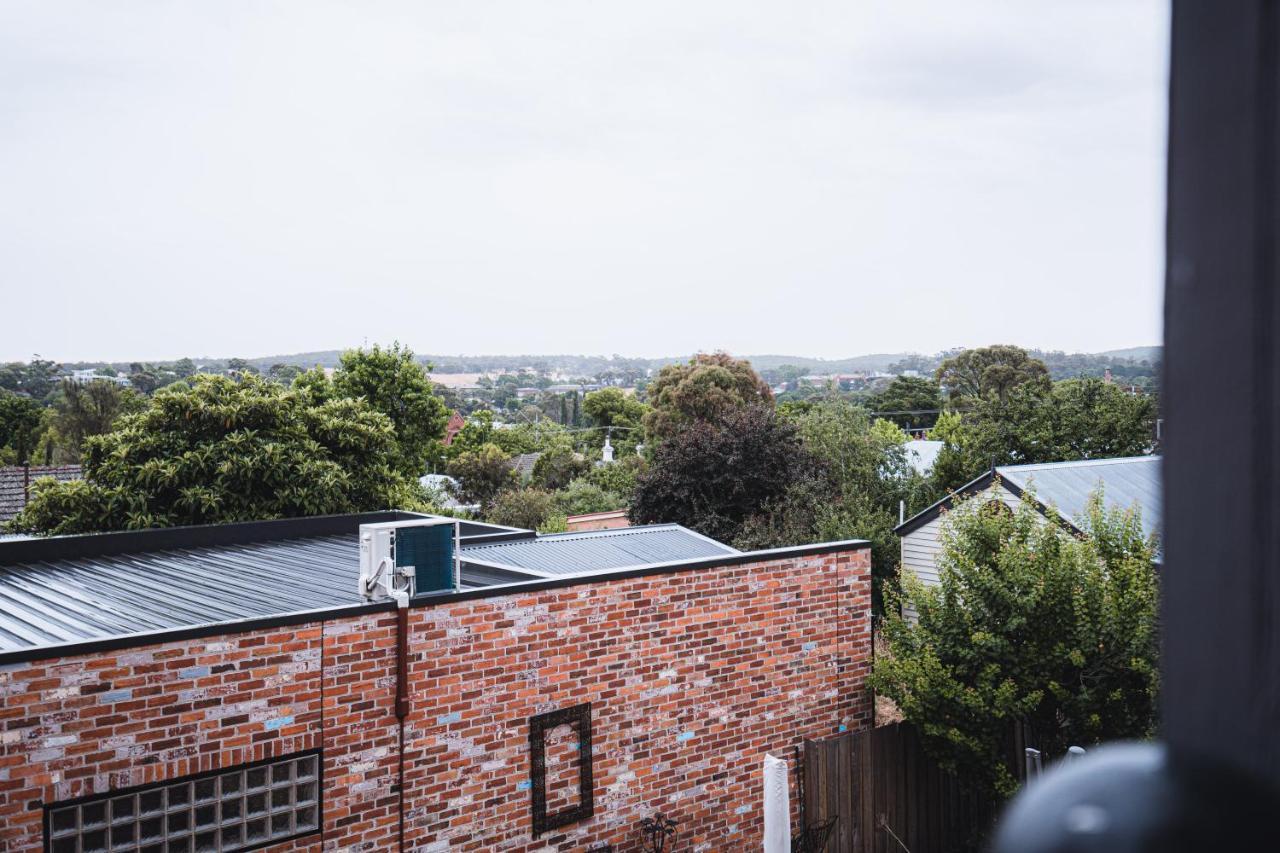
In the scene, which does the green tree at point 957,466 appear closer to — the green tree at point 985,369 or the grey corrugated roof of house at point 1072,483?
the grey corrugated roof of house at point 1072,483

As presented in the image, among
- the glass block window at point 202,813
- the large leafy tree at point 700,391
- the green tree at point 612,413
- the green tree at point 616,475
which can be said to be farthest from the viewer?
the green tree at point 612,413

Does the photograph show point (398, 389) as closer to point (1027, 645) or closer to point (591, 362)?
point (1027, 645)

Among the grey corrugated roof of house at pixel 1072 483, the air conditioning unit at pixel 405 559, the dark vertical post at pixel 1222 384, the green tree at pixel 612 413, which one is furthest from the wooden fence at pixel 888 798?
the green tree at pixel 612 413

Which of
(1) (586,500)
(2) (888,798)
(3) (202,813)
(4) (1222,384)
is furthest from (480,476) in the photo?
(4) (1222,384)

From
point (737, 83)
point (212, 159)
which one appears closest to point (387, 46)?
point (737, 83)

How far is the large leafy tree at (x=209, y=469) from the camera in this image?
61.6ft

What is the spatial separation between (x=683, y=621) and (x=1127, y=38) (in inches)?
360

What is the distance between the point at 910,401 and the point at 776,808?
6237 centimetres

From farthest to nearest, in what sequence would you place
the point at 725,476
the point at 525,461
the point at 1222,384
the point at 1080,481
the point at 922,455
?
the point at 525,461
the point at 922,455
the point at 725,476
the point at 1080,481
the point at 1222,384

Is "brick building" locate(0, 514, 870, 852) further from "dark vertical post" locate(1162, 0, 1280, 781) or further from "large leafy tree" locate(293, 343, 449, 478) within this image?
"large leafy tree" locate(293, 343, 449, 478)

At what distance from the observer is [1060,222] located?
11.7ft

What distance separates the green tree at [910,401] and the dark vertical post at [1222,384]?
6642 centimetres

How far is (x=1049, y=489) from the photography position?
715 inches

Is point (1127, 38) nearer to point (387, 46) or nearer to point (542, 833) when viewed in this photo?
point (542, 833)
